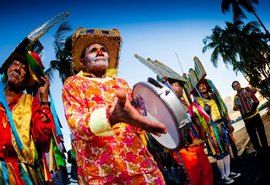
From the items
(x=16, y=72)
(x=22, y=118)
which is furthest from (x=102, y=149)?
(x=16, y=72)

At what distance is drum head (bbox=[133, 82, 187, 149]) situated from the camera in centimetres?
165

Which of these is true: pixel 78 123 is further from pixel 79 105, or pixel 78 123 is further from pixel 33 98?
pixel 33 98

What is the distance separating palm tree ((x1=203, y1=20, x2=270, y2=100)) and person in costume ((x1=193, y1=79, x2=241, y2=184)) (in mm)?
20370

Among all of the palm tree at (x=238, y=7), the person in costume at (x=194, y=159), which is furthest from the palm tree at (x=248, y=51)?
the person in costume at (x=194, y=159)

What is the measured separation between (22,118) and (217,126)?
5.72 m

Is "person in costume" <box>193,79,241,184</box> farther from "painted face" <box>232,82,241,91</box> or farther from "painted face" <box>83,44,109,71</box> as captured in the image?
"painted face" <box>83,44,109,71</box>

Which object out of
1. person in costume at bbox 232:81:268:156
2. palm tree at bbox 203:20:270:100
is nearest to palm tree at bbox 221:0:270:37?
palm tree at bbox 203:20:270:100

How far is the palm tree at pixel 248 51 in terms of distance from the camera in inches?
1040

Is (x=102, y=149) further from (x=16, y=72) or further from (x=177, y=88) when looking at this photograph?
(x=177, y=88)

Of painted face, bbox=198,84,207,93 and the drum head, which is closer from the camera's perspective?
the drum head

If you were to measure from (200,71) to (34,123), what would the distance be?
5040 millimetres

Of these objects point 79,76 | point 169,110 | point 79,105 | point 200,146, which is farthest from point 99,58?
point 200,146

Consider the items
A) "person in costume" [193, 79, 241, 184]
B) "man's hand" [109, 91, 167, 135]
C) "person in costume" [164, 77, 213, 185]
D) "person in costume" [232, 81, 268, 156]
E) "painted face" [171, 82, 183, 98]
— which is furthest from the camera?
"person in costume" [232, 81, 268, 156]

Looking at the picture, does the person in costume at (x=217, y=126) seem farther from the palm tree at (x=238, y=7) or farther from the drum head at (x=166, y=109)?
the palm tree at (x=238, y=7)
